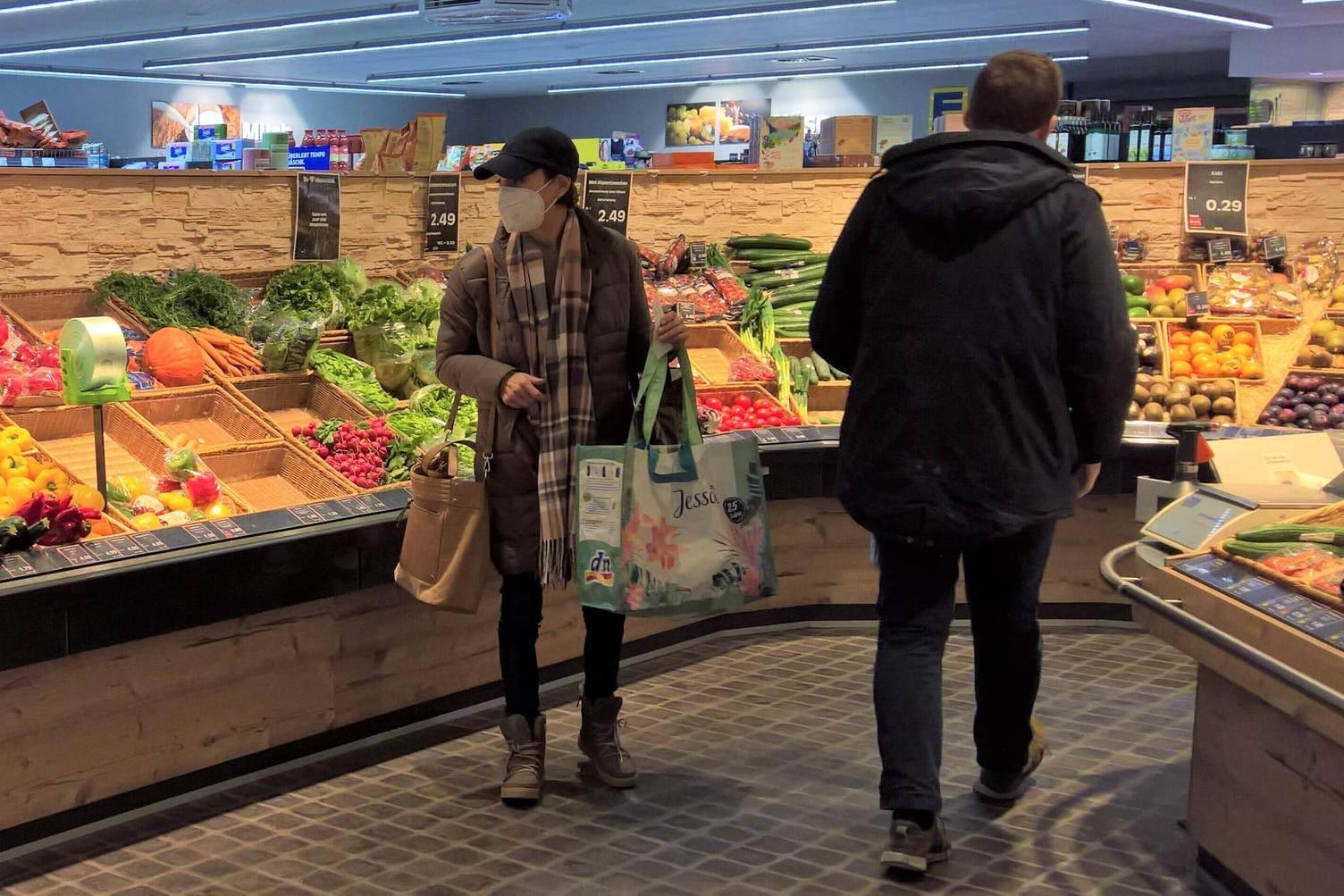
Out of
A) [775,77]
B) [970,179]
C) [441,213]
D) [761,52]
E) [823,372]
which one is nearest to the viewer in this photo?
[970,179]

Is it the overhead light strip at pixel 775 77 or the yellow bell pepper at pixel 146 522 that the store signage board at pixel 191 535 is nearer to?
the yellow bell pepper at pixel 146 522

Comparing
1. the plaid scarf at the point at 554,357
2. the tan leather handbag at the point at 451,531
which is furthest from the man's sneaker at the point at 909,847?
the tan leather handbag at the point at 451,531

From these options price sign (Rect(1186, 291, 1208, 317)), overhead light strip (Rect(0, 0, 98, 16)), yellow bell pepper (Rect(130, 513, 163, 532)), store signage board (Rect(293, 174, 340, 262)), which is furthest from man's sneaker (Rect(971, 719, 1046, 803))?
overhead light strip (Rect(0, 0, 98, 16))

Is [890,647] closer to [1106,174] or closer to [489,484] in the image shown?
[489,484]

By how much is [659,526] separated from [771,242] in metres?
3.31

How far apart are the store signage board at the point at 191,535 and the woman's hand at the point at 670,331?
1.07 metres

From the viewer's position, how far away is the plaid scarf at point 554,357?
366 cm

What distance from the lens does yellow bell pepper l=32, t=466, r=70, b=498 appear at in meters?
3.84

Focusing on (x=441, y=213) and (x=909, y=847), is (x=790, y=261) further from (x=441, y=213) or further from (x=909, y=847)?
(x=909, y=847)

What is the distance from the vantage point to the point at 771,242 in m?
6.66

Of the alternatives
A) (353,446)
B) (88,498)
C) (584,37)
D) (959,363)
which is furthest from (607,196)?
(584,37)

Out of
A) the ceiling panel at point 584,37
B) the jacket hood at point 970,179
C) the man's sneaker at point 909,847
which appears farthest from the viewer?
the ceiling panel at point 584,37

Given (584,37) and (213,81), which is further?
(213,81)

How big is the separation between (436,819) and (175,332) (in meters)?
2.17
